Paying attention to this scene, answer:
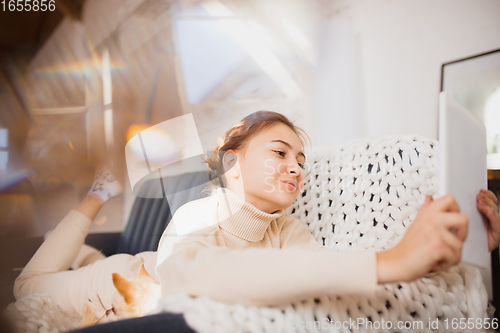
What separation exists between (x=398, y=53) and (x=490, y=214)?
630 millimetres

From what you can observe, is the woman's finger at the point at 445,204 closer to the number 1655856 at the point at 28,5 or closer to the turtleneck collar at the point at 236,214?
the turtleneck collar at the point at 236,214

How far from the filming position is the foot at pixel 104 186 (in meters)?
0.38

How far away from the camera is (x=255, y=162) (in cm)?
46

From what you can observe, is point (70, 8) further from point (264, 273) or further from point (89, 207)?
point (264, 273)

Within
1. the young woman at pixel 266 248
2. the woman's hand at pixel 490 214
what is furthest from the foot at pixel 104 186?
the woman's hand at pixel 490 214

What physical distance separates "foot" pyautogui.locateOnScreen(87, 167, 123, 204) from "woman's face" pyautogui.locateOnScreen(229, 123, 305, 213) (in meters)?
0.21

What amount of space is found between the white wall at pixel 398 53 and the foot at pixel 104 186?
569 mm

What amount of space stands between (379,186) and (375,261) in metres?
0.26

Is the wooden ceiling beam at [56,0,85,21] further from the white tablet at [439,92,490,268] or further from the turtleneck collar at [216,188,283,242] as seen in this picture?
the white tablet at [439,92,490,268]

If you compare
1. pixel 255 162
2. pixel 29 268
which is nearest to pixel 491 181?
pixel 255 162

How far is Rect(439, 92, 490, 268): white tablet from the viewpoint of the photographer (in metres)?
0.28

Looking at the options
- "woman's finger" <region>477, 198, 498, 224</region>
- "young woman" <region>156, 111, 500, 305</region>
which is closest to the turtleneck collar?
"young woman" <region>156, 111, 500, 305</region>

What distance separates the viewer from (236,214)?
1.50 feet

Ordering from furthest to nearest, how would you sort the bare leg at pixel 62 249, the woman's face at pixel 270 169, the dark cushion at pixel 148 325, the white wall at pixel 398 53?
the white wall at pixel 398 53
the woman's face at pixel 270 169
the bare leg at pixel 62 249
the dark cushion at pixel 148 325
